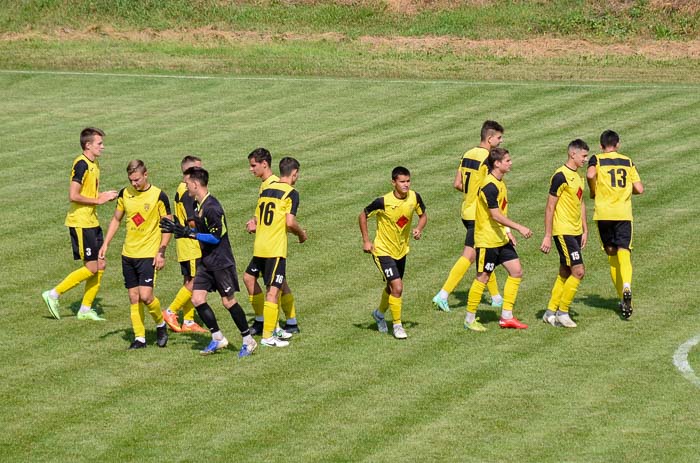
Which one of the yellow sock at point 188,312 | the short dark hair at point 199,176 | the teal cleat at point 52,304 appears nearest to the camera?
the short dark hair at point 199,176

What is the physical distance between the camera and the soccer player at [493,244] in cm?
1736

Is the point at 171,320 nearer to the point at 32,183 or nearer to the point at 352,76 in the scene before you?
the point at 32,183

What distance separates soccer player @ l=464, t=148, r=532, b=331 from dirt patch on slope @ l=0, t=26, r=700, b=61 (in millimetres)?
26174

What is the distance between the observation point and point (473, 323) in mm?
17578

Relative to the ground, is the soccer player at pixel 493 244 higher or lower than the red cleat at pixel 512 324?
higher

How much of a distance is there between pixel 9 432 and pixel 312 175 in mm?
14871

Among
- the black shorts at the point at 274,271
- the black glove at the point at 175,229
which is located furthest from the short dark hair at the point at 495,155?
the black glove at the point at 175,229

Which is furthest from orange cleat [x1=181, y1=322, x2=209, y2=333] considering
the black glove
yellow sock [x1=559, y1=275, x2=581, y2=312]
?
yellow sock [x1=559, y1=275, x2=581, y2=312]

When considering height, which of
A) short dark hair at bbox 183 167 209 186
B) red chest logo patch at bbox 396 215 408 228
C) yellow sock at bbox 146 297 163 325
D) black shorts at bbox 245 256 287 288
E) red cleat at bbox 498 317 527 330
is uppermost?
short dark hair at bbox 183 167 209 186

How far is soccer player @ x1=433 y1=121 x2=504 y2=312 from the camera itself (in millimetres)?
18688

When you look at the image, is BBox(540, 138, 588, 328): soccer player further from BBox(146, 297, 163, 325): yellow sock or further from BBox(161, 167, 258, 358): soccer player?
BBox(146, 297, 163, 325): yellow sock

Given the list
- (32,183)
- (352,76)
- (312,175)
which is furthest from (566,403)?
(352,76)

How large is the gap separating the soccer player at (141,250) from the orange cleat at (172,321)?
1.96 feet

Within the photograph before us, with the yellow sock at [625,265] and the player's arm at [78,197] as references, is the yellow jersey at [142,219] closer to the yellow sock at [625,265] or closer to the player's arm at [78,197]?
the player's arm at [78,197]
